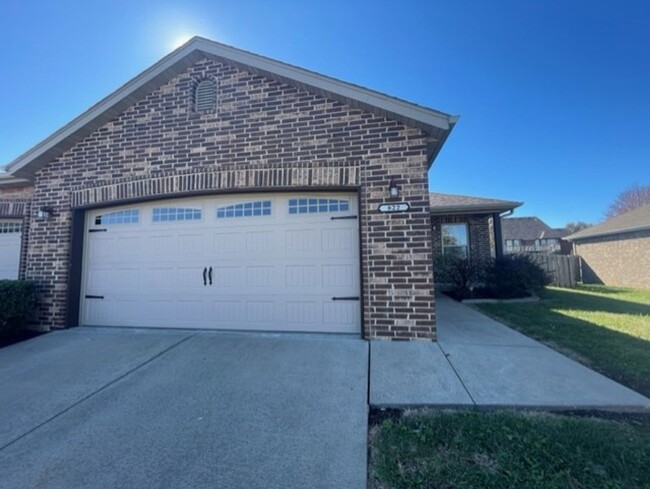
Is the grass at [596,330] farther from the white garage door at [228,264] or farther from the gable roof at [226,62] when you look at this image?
the gable roof at [226,62]

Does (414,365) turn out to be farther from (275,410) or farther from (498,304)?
(498,304)

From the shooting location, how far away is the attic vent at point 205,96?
5.83 metres

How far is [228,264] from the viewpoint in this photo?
5621 millimetres

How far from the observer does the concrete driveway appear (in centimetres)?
217

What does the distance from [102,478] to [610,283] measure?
22.3 meters

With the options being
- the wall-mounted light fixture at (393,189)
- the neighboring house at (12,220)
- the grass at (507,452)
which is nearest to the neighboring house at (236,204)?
the wall-mounted light fixture at (393,189)

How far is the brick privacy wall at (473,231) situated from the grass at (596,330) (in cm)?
354

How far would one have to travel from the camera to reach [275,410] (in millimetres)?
2945

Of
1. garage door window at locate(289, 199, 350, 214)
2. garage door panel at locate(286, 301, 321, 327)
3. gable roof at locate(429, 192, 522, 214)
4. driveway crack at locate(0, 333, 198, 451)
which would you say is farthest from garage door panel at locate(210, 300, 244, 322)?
gable roof at locate(429, 192, 522, 214)

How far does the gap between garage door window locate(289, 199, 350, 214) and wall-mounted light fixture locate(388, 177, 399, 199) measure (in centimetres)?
75

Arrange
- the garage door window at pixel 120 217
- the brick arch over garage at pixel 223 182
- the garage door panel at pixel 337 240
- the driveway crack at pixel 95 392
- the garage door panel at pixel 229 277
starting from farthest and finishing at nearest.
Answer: the garage door window at pixel 120 217
the garage door panel at pixel 229 277
the garage door panel at pixel 337 240
the brick arch over garage at pixel 223 182
the driveway crack at pixel 95 392

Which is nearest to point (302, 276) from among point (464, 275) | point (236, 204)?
point (236, 204)

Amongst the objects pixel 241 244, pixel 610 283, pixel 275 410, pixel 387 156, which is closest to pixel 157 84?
pixel 241 244

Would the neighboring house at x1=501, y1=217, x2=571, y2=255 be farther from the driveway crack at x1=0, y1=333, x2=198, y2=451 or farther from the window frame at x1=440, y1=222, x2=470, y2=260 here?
the driveway crack at x1=0, y1=333, x2=198, y2=451
